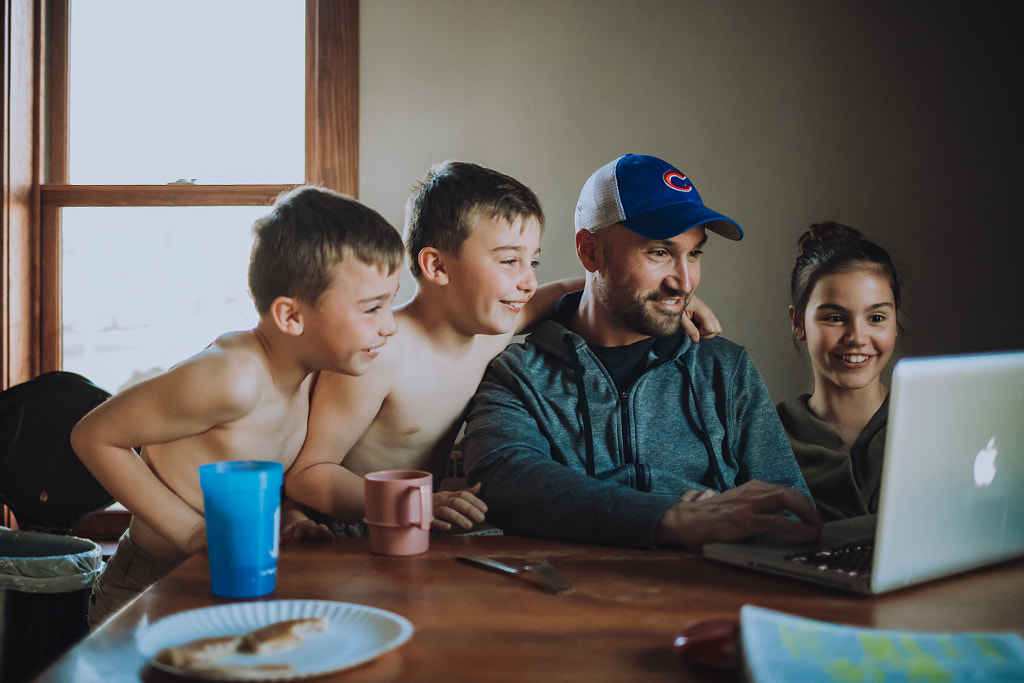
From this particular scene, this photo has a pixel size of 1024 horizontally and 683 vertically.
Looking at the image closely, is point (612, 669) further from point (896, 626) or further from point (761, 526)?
point (761, 526)

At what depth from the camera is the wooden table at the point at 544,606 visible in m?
0.70

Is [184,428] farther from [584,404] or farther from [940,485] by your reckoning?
[940,485]

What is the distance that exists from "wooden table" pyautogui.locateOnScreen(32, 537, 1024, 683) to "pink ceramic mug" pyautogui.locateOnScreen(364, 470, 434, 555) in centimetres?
2

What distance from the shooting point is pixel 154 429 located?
1231 mm

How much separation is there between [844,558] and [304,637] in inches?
24.7

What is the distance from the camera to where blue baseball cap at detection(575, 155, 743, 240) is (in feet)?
5.03

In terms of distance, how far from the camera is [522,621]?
0.81m

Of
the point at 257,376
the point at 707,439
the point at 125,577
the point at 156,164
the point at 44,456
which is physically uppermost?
the point at 156,164

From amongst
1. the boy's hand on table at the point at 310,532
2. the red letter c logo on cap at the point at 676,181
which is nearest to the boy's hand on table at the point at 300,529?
the boy's hand on table at the point at 310,532

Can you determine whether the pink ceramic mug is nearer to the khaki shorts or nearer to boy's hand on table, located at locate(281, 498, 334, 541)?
boy's hand on table, located at locate(281, 498, 334, 541)

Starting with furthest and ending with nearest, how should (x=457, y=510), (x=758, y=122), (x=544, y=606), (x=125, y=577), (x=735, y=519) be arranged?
1. (x=758, y=122)
2. (x=125, y=577)
3. (x=457, y=510)
4. (x=735, y=519)
5. (x=544, y=606)

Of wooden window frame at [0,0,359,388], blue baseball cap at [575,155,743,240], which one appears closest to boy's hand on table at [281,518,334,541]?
blue baseball cap at [575,155,743,240]

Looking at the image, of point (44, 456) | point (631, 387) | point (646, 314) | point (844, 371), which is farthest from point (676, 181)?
point (44, 456)

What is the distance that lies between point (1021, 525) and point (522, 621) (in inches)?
25.5
